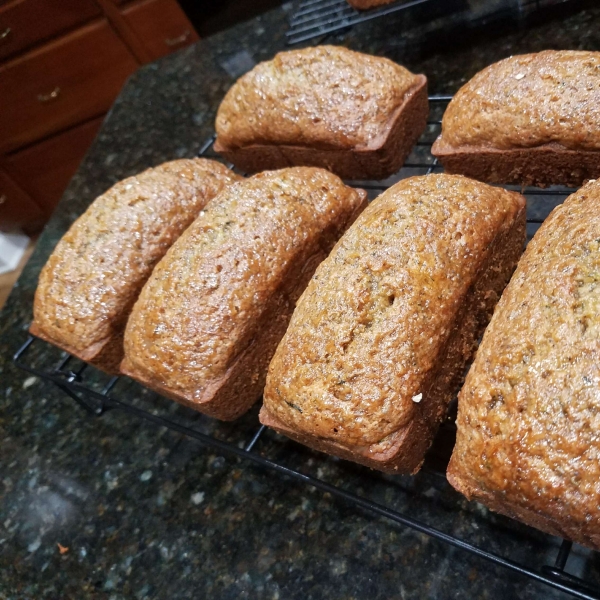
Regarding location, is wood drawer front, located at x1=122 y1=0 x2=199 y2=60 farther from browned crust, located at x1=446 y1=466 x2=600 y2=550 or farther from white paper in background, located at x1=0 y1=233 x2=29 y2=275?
browned crust, located at x1=446 y1=466 x2=600 y2=550

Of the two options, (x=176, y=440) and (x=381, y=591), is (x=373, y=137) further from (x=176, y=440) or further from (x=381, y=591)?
(x=381, y=591)

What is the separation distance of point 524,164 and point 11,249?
4.43m

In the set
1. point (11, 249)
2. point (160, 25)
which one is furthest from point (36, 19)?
point (11, 249)

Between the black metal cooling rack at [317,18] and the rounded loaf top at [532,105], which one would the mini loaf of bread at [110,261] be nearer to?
the rounded loaf top at [532,105]

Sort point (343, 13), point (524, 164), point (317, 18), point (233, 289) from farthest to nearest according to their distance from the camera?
point (317, 18), point (343, 13), point (524, 164), point (233, 289)

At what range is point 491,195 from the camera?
1.33m

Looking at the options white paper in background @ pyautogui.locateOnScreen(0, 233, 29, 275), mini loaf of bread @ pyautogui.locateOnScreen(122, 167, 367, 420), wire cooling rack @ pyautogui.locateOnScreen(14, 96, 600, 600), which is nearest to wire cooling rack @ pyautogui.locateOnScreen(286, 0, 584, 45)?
wire cooling rack @ pyautogui.locateOnScreen(14, 96, 600, 600)

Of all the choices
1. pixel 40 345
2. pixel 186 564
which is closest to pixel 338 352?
pixel 186 564

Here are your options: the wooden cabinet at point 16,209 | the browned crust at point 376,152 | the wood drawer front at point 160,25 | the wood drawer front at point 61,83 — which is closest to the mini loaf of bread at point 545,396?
the browned crust at point 376,152

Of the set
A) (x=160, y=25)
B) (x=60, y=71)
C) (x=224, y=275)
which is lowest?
(x=224, y=275)

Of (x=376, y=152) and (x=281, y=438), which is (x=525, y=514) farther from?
(x=376, y=152)

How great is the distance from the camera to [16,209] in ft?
14.8

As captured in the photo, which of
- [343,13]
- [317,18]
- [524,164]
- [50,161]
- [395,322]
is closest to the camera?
[395,322]

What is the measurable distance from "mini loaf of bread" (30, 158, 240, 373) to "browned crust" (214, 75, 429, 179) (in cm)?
32
